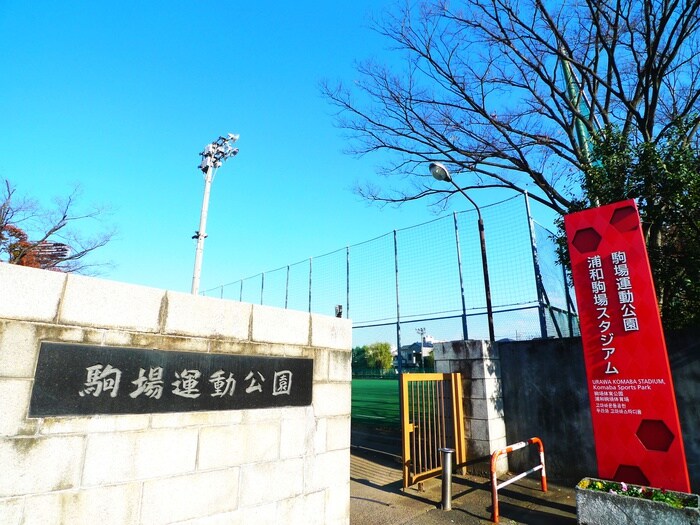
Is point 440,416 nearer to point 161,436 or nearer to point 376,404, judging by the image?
point 161,436

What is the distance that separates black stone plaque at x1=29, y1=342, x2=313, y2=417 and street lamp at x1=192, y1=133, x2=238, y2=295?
1029 cm

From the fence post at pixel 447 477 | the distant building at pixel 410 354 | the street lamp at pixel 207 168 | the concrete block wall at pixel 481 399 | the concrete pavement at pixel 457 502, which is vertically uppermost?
the street lamp at pixel 207 168

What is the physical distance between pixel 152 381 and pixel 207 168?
1341 cm

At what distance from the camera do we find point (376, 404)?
679 inches

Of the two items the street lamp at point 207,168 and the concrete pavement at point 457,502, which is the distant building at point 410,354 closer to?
the concrete pavement at point 457,502

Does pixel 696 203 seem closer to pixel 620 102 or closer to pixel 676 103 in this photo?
pixel 620 102

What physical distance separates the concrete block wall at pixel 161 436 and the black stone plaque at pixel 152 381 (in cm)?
6

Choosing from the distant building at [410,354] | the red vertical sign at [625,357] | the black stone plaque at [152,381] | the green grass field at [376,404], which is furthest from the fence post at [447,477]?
the green grass field at [376,404]

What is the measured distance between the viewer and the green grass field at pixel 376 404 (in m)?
12.2

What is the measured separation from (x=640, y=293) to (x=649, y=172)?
308cm

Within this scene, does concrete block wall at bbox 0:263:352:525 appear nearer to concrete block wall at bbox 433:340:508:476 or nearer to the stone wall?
concrete block wall at bbox 433:340:508:476

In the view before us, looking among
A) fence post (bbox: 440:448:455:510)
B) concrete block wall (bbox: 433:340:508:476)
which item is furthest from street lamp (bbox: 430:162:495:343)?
fence post (bbox: 440:448:455:510)

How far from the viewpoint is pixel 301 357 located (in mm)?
4039

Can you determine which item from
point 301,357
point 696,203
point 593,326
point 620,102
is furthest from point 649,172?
point 301,357
